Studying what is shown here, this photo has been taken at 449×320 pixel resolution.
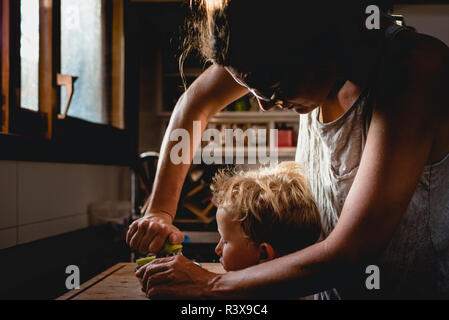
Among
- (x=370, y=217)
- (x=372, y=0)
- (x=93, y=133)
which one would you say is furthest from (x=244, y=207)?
(x=93, y=133)

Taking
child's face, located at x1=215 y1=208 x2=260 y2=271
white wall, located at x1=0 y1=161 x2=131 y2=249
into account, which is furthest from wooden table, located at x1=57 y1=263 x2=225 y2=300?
white wall, located at x1=0 y1=161 x2=131 y2=249

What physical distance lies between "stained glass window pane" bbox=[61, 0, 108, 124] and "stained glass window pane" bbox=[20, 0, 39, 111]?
10.1 inches

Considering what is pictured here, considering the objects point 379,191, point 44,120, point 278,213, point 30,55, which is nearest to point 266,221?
point 278,213

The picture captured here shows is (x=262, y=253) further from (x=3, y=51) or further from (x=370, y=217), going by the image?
(x=3, y=51)

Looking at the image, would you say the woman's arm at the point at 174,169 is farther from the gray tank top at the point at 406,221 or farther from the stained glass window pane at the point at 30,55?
the stained glass window pane at the point at 30,55

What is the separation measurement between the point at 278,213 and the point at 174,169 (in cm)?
26

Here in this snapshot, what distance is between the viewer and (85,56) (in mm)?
2086

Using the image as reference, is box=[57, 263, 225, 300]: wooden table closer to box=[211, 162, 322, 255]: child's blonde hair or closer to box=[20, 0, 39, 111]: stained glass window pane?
box=[211, 162, 322, 255]: child's blonde hair

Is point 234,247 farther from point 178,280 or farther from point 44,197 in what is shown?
point 44,197

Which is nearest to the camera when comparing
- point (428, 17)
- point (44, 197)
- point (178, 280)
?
point (178, 280)

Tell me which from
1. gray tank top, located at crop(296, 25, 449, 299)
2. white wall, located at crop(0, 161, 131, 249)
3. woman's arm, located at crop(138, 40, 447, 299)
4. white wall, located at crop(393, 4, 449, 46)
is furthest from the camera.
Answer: white wall, located at crop(393, 4, 449, 46)

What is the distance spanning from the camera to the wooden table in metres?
0.70

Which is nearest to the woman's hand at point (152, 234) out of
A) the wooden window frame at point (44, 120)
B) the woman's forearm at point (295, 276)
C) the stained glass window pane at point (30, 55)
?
the woman's forearm at point (295, 276)

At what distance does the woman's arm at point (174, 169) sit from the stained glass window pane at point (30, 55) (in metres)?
0.76
